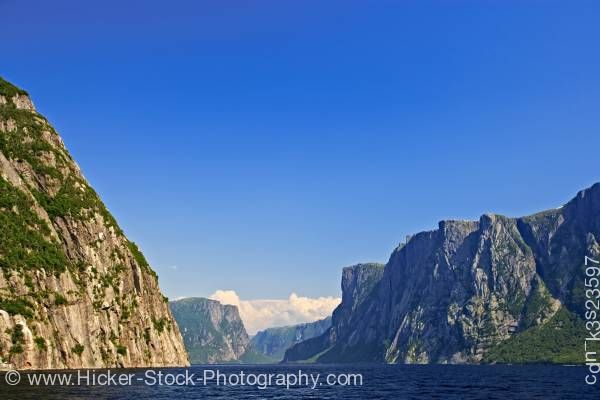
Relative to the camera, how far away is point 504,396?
92625 millimetres

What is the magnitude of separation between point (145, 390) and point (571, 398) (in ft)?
224

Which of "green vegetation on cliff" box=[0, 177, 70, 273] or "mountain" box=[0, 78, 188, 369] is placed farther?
"green vegetation on cliff" box=[0, 177, 70, 273]

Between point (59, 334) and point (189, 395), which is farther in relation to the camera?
point (59, 334)

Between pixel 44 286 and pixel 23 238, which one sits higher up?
pixel 23 238

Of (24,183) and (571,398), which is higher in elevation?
(24,183)

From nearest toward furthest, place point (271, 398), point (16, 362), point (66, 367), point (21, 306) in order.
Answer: point (271, 398)
point (16, 362)
point (21, 306)
point (66, 367)

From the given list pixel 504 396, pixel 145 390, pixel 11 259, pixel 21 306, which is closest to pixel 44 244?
pixel 11 259

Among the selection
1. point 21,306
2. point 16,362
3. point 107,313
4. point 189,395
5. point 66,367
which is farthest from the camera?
point 107,313

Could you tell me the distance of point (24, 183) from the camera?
187 metres

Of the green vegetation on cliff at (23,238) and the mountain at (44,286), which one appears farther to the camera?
the green vegetation on cliff at (23,238)

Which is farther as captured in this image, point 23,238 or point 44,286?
point 23,238

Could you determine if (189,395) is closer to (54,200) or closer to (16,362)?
(16,362)

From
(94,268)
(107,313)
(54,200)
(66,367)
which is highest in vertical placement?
(54,200)

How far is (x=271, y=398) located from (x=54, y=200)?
142606 millimetres
